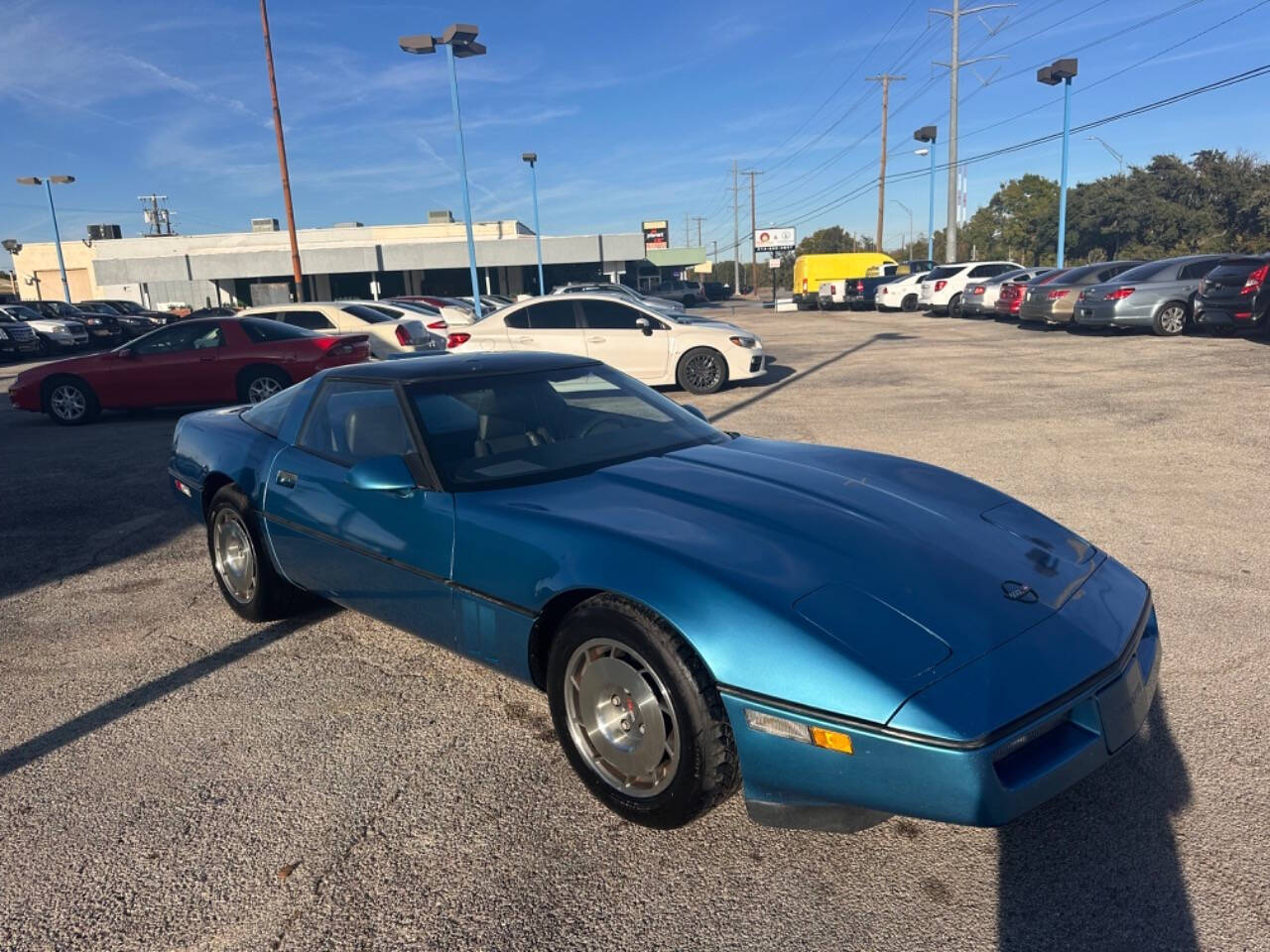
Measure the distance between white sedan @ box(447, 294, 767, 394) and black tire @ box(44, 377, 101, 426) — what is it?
15.7 ft

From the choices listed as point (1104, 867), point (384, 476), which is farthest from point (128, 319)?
point (1104, 867)

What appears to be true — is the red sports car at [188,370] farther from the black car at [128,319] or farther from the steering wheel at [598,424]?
the black car at [128,319]

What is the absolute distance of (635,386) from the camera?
4.36 meters

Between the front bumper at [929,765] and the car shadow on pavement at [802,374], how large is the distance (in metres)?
7.57

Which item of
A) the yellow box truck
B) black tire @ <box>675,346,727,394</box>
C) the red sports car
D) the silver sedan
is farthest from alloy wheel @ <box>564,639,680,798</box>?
the yellow box truck

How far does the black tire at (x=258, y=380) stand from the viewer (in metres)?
11.5

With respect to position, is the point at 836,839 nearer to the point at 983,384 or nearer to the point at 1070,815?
the point at 1070,815

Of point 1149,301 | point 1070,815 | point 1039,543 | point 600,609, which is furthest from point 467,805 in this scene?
point 1149,301

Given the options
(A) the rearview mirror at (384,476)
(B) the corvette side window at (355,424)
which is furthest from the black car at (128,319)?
(A) the rearview mirror at (384,476)

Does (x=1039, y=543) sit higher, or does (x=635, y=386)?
(x=635, y=386)

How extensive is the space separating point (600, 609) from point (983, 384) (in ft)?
33.5

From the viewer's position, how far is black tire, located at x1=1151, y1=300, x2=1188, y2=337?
15852 mm

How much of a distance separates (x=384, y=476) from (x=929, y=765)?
2066 mm

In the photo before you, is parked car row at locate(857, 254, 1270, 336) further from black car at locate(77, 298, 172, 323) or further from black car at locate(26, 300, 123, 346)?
black car at locate(77, 298, 172, 323)
